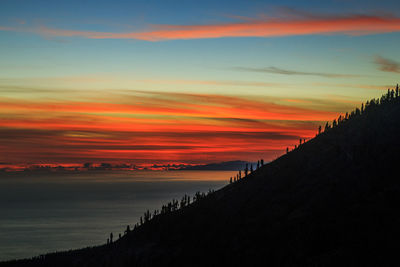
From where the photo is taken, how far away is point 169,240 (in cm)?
13150

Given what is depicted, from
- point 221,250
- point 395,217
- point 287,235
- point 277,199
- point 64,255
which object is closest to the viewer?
point 395,217

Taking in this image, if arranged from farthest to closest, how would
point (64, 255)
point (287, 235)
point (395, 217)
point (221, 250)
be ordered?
point (64, 255) → point (221, 250) → point (287, 235) → point (395, 217)

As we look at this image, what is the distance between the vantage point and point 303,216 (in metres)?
108

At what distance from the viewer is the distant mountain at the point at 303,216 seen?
88.1 m

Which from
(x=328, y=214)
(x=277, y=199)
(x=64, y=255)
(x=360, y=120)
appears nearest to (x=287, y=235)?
(x=328, y=214)

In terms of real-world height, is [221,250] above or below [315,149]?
below

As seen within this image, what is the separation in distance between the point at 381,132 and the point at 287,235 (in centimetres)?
5388

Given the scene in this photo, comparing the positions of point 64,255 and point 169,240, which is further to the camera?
point 64,255

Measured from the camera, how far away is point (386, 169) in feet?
370

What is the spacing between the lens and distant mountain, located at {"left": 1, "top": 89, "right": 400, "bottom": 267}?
8806 centimetres

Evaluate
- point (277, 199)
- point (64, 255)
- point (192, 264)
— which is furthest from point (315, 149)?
point (64, 255)

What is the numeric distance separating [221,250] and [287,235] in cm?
1768

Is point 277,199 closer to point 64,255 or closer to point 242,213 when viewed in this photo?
point 242,213

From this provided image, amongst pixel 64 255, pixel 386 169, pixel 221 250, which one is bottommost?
pixel 64 255
